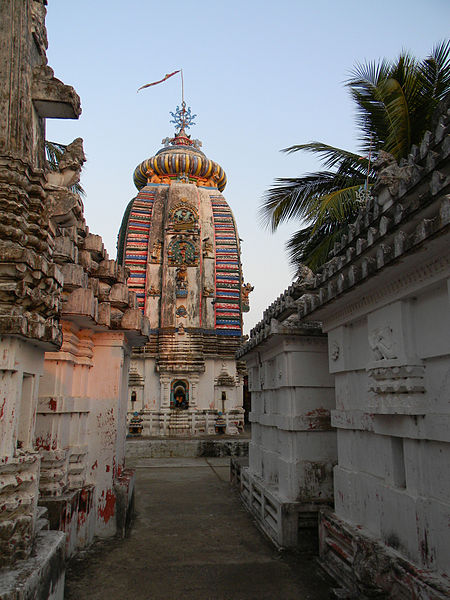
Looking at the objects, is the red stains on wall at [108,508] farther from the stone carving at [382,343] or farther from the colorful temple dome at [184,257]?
the colorful temple dome at [184,257]

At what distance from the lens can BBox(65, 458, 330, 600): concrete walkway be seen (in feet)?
16.1

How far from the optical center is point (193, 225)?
70.7 ft

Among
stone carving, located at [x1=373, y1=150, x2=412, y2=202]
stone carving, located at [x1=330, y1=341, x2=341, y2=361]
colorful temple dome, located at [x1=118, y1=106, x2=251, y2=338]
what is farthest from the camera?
colorful temple dome, located at [x1=118, y1=106, x2=251, y2=338]

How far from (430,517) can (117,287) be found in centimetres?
517

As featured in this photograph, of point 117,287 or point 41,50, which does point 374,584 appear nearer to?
point 117,287

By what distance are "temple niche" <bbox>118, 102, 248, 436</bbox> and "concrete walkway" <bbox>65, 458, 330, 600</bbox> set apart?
10.6 metres

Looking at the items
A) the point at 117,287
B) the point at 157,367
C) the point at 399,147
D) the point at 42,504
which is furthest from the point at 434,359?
the point at 157,367

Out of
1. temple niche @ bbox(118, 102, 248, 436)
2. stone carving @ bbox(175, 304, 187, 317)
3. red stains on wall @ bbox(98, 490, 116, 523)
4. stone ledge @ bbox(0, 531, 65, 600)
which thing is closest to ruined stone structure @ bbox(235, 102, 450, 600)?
red stains on wall @ bbox(98, 490, 116, 523)

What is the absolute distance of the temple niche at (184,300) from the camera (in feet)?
63.9

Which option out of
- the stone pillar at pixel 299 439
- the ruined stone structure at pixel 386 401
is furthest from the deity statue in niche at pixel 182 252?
the ruined stone structure at pixel 386 401

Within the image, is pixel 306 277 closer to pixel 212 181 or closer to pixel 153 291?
pixel 153 291

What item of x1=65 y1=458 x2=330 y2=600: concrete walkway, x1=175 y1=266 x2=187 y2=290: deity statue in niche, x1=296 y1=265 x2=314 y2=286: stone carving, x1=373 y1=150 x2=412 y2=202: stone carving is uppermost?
x1=175 y1=266 x2=187 y2=290: deity statue in niche

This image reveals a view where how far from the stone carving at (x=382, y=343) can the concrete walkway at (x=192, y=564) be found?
2491 mm

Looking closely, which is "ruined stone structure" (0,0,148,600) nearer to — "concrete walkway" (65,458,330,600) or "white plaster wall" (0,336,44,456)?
"white plaster wall" (0,336,44,456)
